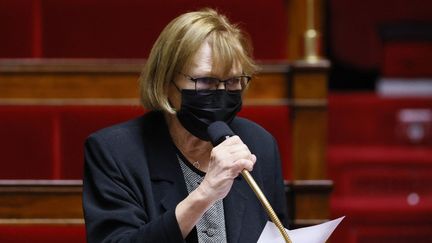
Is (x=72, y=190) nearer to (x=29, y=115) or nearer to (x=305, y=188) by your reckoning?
(x=29, y=115)

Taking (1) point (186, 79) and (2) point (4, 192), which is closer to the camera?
(1) point (186, 79)

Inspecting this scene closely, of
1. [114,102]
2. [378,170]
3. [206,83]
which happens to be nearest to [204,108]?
[206,83]

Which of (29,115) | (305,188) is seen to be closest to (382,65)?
(305,188)

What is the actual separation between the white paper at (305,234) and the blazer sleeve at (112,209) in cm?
6

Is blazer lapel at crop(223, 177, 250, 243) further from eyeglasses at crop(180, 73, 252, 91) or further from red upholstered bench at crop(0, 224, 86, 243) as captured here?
red upholstered bench at crop(0, 224, 86, 243)

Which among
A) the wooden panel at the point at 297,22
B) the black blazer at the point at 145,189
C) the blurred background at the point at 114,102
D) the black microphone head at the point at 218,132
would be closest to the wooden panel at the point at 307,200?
the blurred background at the point at 114,102

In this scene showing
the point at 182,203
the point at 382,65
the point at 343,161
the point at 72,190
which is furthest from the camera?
the point at 382,65

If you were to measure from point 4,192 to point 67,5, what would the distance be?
23 centimetres

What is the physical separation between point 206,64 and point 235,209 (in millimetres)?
104

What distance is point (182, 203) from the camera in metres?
0.57

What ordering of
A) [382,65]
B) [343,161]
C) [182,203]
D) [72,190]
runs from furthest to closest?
[382,65], [343,161], [72,190], [182,203]

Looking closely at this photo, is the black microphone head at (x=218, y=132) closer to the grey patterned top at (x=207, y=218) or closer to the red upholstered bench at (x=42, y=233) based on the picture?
the grey patterned top at (x=207, y=218)

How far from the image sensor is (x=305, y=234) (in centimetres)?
58

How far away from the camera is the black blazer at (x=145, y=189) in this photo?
1.92ft
